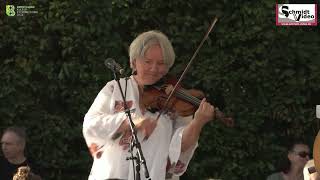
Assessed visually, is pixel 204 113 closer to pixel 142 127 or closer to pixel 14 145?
pixel 142 127

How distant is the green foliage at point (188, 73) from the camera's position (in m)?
6.44

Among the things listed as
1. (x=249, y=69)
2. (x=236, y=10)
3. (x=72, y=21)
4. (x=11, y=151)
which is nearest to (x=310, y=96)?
(x=249, y=69)

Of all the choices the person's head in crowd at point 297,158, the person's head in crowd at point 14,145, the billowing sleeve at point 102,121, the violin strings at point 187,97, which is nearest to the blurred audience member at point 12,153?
the person's head in crowd at point 14,145

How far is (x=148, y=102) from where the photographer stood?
14.4 feet

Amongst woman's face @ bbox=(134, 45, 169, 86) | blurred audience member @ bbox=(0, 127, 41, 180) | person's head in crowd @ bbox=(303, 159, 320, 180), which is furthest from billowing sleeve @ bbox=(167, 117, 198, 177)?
blurred audience member @ bbox=(0, 127, 41, 180)

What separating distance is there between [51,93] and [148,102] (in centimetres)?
229

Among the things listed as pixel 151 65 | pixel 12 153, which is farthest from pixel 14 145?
pixel 151 65

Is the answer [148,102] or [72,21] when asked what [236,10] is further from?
[148,102]

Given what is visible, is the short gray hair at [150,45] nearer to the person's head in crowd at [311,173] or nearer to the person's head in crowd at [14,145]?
the person's head in crowd at [311,173]

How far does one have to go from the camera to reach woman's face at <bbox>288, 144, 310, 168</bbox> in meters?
6.08

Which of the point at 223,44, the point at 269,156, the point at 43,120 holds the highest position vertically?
the point at 223,44

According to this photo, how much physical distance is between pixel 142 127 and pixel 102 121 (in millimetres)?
235

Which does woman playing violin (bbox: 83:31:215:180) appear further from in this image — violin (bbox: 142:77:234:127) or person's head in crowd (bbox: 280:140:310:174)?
person's head in crowd (bbox: 280:140:310:174)

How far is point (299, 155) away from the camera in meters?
6.09
